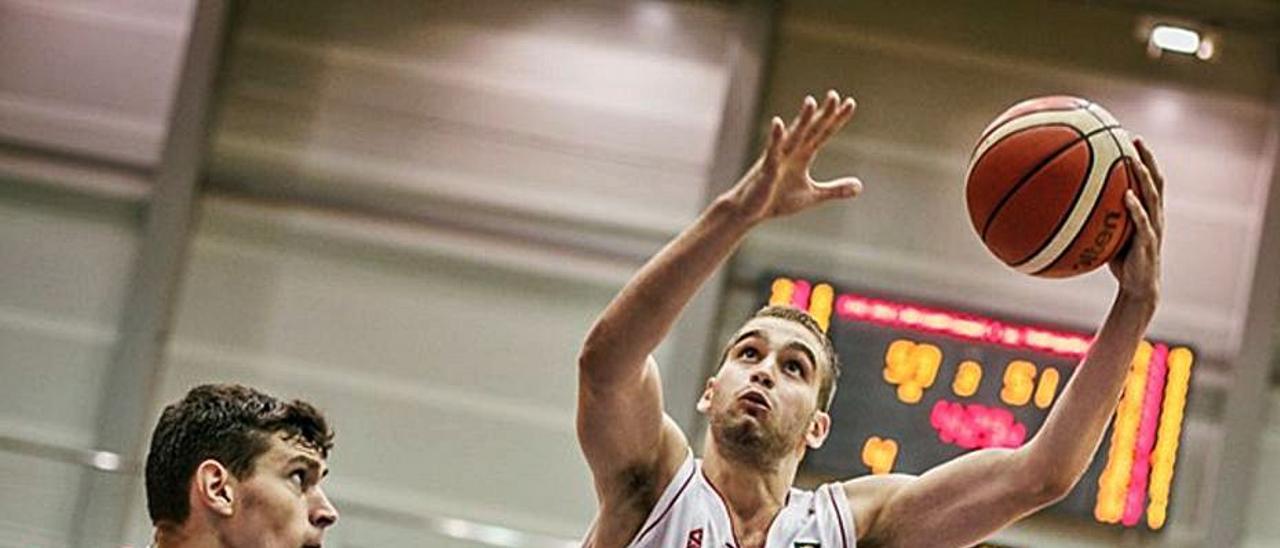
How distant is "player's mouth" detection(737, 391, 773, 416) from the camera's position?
4.28 m

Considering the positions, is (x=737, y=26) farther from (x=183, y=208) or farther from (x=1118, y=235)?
(x=1118, y=235)

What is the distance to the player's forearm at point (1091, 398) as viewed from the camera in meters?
4.08

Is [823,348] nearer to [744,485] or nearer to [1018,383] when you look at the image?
[744,485]

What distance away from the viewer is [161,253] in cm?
1120

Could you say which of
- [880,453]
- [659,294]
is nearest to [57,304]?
[880,453]

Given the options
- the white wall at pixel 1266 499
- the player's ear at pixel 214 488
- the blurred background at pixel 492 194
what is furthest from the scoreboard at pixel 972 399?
the player's ear at pixel 214 488

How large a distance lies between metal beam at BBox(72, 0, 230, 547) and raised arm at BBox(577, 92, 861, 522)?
7406 millimetres

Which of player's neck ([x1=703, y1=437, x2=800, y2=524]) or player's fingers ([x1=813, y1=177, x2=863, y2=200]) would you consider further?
player's neck ([x1=703, y1=437, x2=800, y2=524])

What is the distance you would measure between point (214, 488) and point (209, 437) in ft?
0.32

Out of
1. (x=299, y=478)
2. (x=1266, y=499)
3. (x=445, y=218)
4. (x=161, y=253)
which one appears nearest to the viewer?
(x=299, y=478)

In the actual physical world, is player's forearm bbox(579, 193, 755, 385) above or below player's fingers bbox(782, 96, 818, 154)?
below

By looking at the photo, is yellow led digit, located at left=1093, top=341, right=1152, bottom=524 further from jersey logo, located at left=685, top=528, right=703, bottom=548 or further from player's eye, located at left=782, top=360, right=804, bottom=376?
jersey logo, located at left=685, top=528, right=703, bottom=548

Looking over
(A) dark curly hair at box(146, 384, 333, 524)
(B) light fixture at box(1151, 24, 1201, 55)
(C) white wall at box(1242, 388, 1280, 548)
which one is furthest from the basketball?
(B) light fixture at box(1151, 24, 1201, 55)

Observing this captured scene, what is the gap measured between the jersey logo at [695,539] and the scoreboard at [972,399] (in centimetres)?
584
